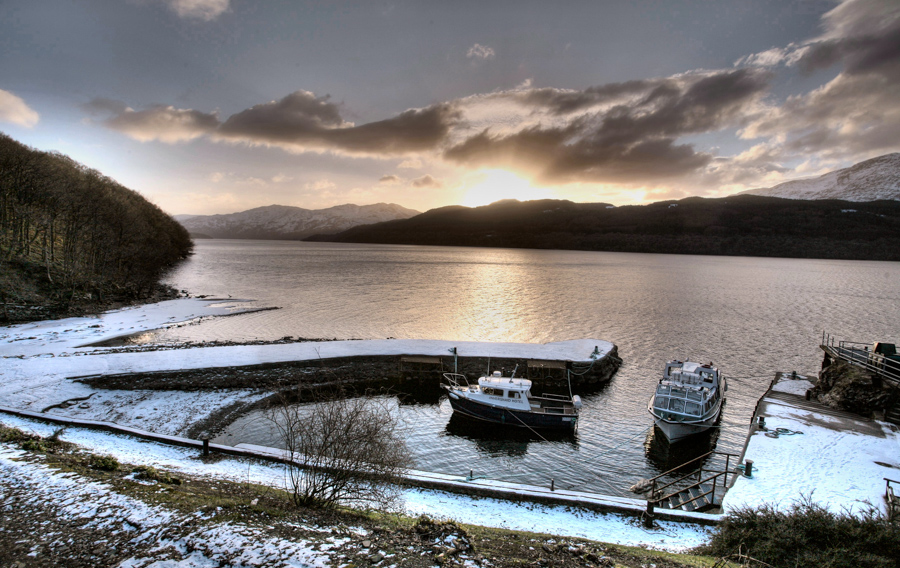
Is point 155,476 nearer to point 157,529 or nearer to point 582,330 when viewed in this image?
Answer: point 157,529

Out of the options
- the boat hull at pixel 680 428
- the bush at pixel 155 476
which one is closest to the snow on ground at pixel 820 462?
the boat hull at pixel 680 428

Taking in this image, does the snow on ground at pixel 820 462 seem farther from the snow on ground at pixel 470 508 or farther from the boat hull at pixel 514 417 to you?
the boat hull at pixel 514 417

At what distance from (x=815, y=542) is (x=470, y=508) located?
950cm

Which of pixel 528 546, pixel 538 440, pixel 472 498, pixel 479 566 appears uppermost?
pixel 479 566

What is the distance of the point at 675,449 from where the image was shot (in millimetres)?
23219

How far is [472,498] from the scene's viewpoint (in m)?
14.8

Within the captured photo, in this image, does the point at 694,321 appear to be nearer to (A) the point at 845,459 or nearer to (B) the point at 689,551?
(A) the point at 845,459

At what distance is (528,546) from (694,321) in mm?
57099

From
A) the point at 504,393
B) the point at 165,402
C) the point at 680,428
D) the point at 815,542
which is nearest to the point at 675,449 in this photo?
the point at 680,428

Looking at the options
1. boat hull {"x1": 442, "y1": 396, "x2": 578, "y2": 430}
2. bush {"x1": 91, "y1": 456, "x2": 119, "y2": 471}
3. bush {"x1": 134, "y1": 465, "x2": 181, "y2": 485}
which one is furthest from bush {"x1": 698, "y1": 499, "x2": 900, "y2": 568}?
bush {"x1": 91, "y1": 456, "x2": 119, "y2": 471}

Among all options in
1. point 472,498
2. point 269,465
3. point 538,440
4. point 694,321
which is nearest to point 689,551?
point 472,498

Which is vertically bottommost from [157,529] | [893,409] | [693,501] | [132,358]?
[693,501]

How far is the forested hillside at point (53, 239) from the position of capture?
4383cm

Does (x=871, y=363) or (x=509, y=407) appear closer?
(x=509, y=407)
